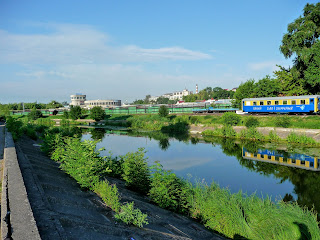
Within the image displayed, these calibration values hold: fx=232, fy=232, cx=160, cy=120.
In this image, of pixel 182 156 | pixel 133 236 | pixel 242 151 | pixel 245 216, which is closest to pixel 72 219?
pixel 133 236

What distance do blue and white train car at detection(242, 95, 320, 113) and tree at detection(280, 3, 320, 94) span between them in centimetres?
312

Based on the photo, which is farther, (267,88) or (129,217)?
(267,88)

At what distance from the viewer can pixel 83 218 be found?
6387 mm

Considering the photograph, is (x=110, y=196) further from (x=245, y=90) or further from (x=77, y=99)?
(x=77, y=99)

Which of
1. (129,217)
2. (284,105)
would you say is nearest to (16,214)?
(129,217)

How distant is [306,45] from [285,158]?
80.5ft

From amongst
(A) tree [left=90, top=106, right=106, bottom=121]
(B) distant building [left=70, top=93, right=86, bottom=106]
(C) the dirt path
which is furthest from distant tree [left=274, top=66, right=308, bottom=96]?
(B) distant building [left=70, top=93, right=86, bottom=106]

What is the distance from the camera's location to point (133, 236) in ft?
18.8

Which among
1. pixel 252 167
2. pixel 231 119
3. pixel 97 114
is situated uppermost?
pixel 97 114

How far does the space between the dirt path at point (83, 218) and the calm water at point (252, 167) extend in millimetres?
4016

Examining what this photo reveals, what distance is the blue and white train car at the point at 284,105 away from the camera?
108 ft

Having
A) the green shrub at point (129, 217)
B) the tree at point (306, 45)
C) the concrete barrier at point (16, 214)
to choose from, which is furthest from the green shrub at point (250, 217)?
the tree at point (306, 45)

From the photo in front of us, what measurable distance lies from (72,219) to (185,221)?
451cm

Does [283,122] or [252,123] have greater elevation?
[283,122]
